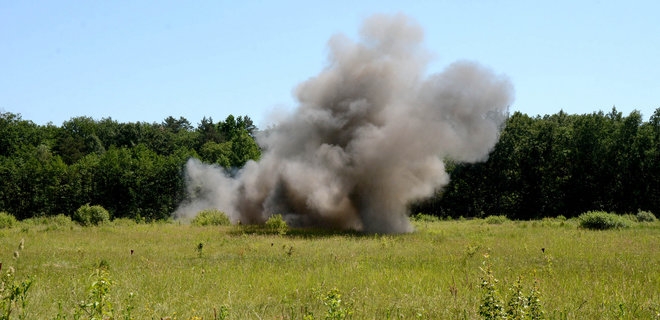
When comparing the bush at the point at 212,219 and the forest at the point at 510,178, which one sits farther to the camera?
the forest at the point at 510,178

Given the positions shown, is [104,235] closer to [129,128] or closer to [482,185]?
[482,185]

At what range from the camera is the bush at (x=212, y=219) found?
122ft

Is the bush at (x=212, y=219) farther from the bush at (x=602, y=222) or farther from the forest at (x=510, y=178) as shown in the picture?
the bush at (x=602, y=222)

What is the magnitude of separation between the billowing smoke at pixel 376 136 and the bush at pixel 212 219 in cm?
444

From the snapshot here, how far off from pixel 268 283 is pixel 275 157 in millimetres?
24347

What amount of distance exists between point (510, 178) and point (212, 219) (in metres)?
34.9

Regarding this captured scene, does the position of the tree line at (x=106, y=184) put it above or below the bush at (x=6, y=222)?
above

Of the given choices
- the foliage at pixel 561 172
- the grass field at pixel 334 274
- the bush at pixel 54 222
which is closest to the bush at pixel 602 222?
the grass field at pixel 334 274

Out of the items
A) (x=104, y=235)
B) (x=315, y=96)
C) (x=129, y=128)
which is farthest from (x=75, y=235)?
Answer: (x=129, y=128)

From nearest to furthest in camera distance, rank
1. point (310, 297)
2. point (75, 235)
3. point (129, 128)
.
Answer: point (310, 297) → point (75, 235) → point (129, 128)

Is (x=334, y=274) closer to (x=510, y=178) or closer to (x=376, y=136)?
(x=376, y=136)

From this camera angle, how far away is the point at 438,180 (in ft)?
103

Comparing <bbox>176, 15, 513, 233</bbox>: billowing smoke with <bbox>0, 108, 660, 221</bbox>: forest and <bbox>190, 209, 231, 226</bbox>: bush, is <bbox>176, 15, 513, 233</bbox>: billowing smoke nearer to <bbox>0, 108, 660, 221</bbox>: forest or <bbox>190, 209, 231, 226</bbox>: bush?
<bbox>190, 209, 231, 226</bbox>: bush

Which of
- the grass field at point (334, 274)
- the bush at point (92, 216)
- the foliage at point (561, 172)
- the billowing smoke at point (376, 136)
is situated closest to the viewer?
the grass field at point (334, 274)
